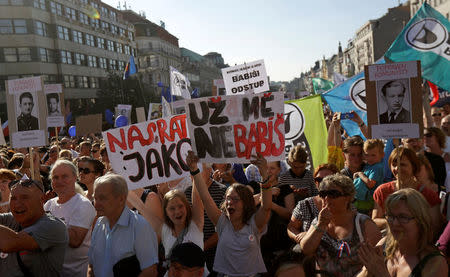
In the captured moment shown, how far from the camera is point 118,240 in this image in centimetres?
299

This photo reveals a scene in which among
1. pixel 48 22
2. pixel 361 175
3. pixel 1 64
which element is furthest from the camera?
pixel 48 22

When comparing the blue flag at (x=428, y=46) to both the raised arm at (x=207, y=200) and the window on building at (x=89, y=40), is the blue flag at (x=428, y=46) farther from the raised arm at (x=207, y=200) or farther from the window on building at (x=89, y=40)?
the window on building at (x=89, y=40)

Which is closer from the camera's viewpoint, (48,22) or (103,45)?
(48,22)

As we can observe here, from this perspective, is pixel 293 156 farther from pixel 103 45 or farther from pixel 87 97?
pixel 103 45

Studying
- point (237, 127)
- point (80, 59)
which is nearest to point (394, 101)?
point (237, 127)

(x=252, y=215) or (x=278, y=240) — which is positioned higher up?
(x=252, y=215)

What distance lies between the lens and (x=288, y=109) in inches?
278

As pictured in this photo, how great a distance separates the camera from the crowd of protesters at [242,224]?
2.61 metres

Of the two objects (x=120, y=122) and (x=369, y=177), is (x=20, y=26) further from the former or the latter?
(x=369, y=177)

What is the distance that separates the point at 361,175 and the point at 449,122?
252 centimetres

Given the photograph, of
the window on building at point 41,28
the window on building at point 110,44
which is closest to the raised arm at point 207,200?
the window on building at point 41,28

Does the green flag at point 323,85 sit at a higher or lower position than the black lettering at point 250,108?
higher

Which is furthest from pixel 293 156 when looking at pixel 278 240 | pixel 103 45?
pixel 103 45

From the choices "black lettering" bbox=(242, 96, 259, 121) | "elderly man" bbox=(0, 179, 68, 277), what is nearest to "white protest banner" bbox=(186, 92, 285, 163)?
"black lettering" bbox=(242, 96, 259, 121)
